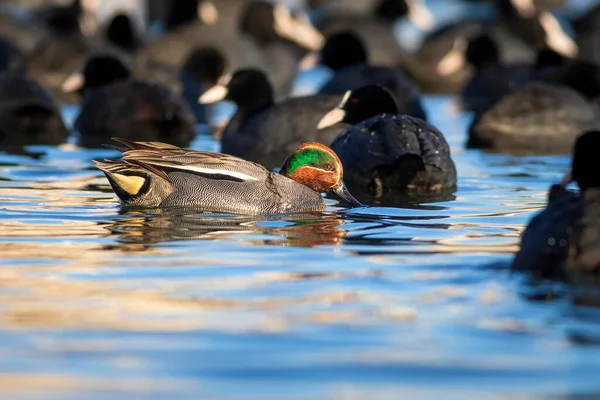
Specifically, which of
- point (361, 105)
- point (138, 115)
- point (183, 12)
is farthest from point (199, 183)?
point (183, 12)

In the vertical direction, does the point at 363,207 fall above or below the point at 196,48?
below

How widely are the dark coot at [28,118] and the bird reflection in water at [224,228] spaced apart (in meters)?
6.61

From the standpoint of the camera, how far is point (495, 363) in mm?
5902

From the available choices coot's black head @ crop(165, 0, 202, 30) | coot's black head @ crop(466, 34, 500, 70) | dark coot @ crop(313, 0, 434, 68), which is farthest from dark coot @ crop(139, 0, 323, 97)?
coot's black head @ crop(466, 34, 500, 70)

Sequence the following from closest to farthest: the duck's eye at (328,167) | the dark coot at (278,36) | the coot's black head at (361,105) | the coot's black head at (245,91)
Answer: the duck's eye at (328,167) < the coot's black head at (361,105) < the coot's black head at (245,91) < the dark coot at (278,36)

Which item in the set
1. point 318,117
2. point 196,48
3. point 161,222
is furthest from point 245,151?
point 196,48

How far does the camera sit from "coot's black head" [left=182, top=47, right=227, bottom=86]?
79.6 feet

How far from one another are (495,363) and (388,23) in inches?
1002

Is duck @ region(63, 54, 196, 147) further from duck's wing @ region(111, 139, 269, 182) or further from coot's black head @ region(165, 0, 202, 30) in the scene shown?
coot's black head @ region(165, 0, 202, 30)

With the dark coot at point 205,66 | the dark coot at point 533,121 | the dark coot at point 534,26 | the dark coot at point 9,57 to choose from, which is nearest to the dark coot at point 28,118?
the dark coot at point 533,121

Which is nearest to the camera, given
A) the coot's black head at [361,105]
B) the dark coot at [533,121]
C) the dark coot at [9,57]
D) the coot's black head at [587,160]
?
the coot's black head at [587,160]

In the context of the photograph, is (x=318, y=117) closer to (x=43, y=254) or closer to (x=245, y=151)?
(x=245, y=151)

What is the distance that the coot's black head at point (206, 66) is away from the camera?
24250 millimetres

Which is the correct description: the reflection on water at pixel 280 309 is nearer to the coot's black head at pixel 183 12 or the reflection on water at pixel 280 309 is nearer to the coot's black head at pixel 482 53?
the coot's black head at pixel 482 53
